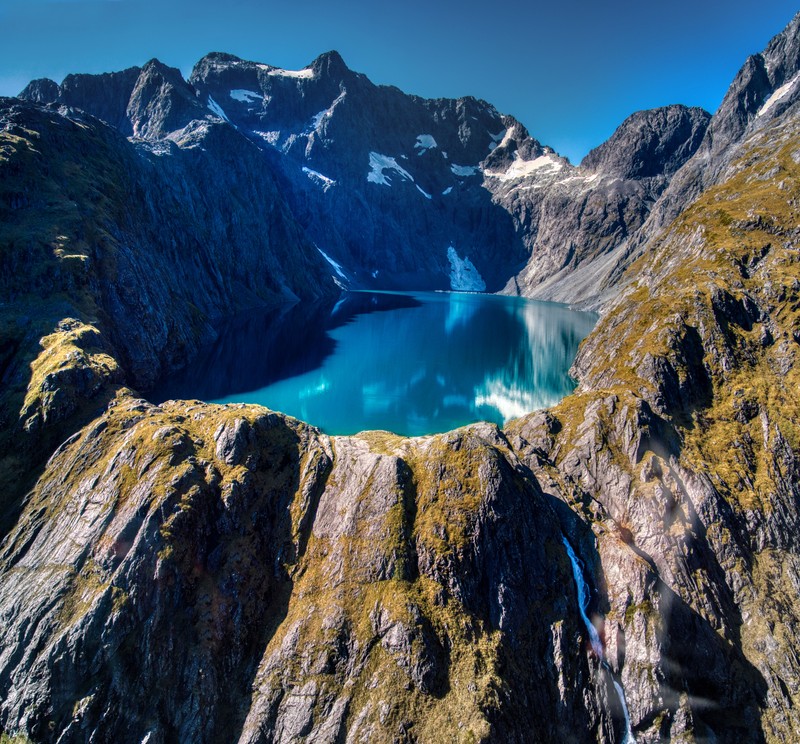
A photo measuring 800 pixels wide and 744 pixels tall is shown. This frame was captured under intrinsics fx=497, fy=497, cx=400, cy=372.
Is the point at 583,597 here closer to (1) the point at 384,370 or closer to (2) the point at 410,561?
(2) the point at 410,561

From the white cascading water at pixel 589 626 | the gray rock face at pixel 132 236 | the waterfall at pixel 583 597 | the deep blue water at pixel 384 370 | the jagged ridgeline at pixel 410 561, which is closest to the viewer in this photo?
the jagged ridgeline at pixel 410 561

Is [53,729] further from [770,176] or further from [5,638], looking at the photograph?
[770,176]

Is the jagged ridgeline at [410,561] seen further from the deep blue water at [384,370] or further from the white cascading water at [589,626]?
the deep blue water at [384,370]

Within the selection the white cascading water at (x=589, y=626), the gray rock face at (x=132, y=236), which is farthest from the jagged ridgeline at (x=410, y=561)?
the gray rock face at (x=132, y=236)

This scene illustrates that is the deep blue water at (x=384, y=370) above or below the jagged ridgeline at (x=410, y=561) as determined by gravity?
above

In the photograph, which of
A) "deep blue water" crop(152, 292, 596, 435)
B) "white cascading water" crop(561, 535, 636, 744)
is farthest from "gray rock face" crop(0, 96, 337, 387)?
"white cascading water" crop(561, 535, 636, 744)

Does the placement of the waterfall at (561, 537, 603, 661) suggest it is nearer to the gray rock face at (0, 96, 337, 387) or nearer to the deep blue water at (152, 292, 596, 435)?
the deep blue water at (152, 292, 596, 435)

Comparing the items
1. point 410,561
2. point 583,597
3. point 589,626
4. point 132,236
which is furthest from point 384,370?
point 589,626
